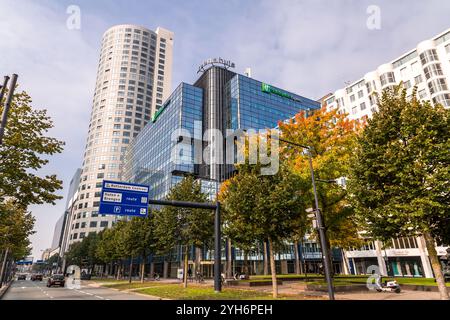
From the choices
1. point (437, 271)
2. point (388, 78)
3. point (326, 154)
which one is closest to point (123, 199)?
point (326, 154)

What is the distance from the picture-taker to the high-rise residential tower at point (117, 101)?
106875 mm

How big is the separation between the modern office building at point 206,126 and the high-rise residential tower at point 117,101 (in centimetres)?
2927

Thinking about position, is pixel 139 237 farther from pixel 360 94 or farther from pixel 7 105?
pixel 360 94

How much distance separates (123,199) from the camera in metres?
16.0

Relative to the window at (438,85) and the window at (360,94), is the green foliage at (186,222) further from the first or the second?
the window at (360,94)

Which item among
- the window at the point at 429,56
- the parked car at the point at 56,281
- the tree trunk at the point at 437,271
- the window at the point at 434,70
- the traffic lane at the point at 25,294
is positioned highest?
the window at the point at 429,56

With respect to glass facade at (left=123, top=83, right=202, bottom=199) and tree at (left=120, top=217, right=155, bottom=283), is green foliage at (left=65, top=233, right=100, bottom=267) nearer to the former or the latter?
glass facade at (left=123, top=83, right=202, bottom=199)

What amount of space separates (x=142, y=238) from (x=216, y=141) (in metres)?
40.1

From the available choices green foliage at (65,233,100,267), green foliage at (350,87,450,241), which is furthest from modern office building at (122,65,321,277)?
green foliage at (350,87,450,241)

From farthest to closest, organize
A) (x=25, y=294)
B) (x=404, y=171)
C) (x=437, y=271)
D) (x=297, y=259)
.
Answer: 1. (x=297, y=259)
2. (x=25, y=294)
3. (x=404, y=171)
4. (x=437, y=271)

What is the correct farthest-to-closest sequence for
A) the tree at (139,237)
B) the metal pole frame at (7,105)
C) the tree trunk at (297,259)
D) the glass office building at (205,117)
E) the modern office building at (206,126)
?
1. the glass office building at (205,117)
2. the modern office building at (206,126)
3. the tree trunk at (297,259)
4. the tree at (139,237)
5. the metal pole frame at (7,105)

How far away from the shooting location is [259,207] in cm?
1772

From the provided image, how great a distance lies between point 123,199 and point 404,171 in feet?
47.8

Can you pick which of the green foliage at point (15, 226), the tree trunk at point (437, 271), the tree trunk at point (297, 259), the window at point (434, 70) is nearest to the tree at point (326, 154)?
the tree trunk at point (437, 271)
